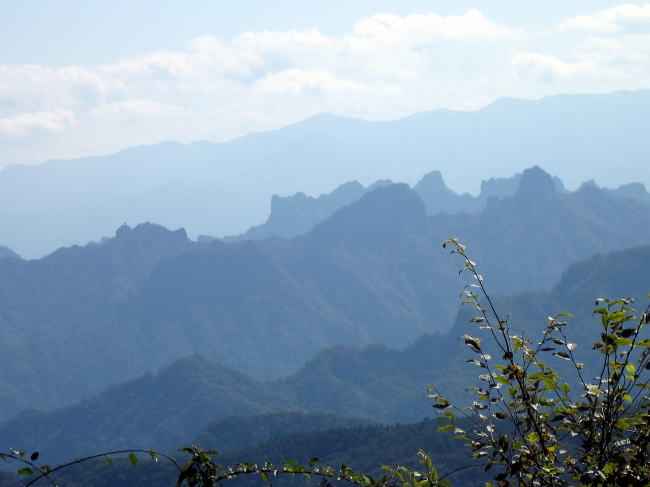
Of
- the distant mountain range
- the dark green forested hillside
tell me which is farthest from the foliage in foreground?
the distant mountain range

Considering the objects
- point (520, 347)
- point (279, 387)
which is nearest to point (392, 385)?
point (279, 387)

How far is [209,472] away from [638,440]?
3477mm

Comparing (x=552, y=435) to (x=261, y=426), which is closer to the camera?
(x=552, y=435)

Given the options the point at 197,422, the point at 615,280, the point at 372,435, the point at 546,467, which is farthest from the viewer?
the point at 615,280

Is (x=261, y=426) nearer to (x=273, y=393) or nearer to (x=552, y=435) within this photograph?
(x=273, y=393)

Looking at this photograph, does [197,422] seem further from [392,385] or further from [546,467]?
[546,467]

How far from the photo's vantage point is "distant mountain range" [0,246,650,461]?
578 ft

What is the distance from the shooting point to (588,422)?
6.87 meters

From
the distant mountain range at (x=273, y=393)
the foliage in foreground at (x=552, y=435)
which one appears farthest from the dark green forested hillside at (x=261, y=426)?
the foliage in foreground at (x=552, y=435)

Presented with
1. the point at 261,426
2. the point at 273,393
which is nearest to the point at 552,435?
the point at 261,426

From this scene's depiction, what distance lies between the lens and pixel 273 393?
18325 centimetres

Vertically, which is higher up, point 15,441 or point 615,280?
point 615,280

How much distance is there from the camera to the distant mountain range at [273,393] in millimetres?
176250

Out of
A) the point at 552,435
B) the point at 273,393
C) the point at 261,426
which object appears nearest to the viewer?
the point at 552,435
